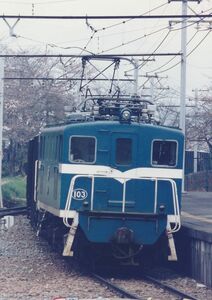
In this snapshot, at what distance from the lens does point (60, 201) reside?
1680 centimetres

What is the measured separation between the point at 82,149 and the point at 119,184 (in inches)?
41.6

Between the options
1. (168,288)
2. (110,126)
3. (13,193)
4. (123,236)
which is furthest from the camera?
(13,193)

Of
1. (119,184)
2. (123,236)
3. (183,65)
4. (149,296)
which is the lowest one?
(149,296)

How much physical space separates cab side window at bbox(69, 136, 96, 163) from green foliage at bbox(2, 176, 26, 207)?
2205cm

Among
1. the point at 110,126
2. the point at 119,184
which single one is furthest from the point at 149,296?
the point at 110,126

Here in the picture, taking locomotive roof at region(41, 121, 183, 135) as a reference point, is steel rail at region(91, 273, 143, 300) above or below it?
below

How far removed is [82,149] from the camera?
17047mm

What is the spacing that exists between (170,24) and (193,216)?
10.9 metres

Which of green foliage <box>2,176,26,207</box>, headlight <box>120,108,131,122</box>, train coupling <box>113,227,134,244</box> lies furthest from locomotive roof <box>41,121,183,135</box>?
green foliage <box>2,176,26,207</box>

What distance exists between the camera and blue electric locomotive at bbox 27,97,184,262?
54.4 ft

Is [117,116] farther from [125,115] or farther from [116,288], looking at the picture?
[116,288]

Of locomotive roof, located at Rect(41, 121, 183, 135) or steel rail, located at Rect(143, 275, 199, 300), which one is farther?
locomotive roof, located at Rect(41, 121, 183, 135)

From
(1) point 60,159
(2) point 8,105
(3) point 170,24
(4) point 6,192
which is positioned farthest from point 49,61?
(1) point 60,159

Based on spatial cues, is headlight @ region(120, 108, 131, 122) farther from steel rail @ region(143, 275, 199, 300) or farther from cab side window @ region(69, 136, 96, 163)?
steel rail @ region(143, 275, 199, 300)
